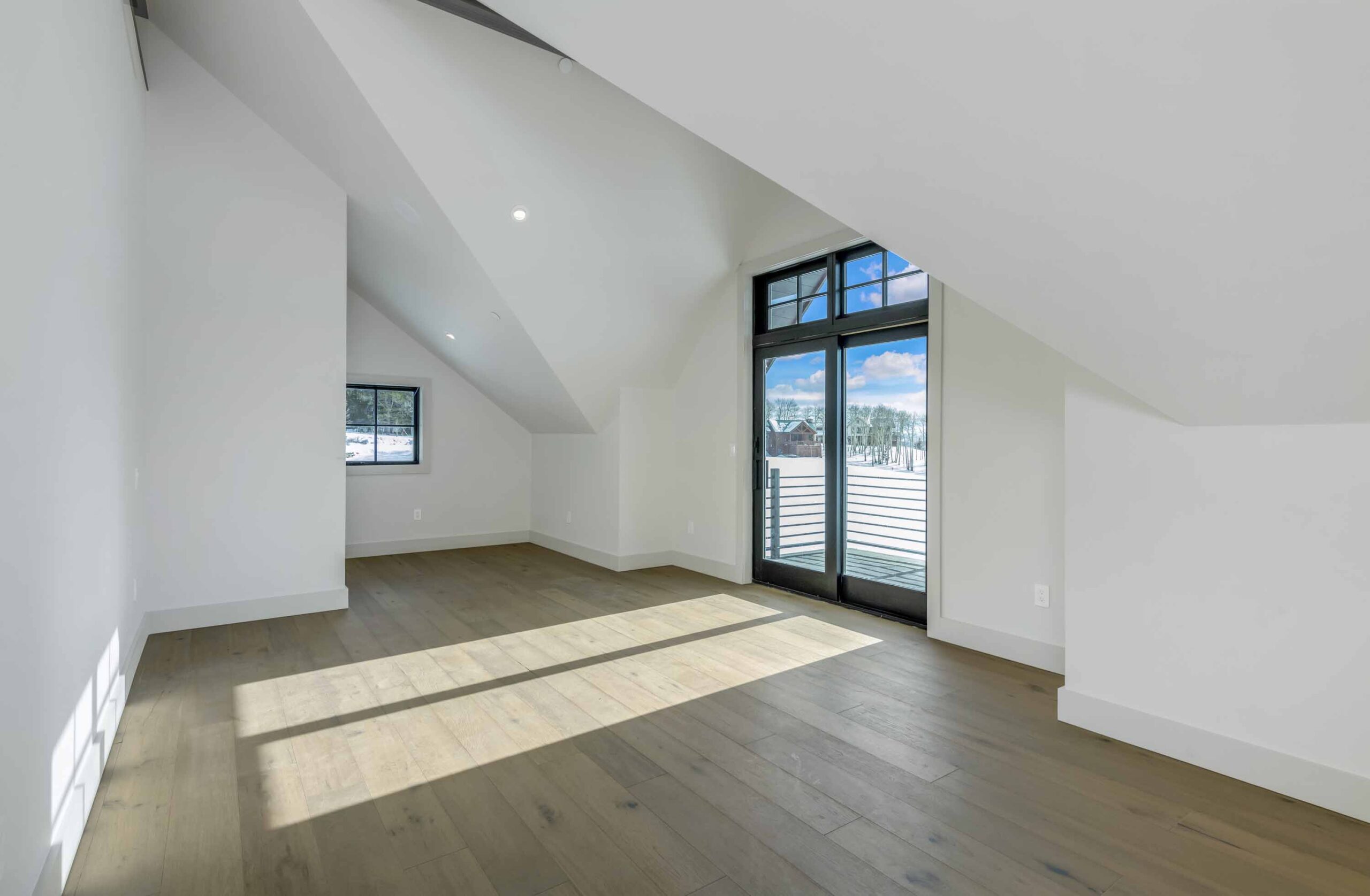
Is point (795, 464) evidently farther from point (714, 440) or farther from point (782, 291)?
point (782, 291)

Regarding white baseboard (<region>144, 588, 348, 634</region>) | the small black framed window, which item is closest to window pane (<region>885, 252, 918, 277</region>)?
white baseboard (<region>144, 588, 348, 634</region>)

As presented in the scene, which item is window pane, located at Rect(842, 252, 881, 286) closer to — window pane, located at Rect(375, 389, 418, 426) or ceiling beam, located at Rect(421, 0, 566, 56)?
ceiling beam, located at Rect(421, 0, 566, 56)

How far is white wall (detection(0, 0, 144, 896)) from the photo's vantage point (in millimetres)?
1427

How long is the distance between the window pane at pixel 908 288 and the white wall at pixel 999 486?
0.26m

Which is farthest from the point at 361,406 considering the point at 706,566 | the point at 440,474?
the point at 706,566

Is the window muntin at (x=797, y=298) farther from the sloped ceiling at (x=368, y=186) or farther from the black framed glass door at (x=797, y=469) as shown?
the sloped ceiling at (x=368, y=186)

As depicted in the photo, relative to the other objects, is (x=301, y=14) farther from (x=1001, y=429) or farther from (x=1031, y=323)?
(x=1001, y=429)

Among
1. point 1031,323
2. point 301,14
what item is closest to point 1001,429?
point 1031,323

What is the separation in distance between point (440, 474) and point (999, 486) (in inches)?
219

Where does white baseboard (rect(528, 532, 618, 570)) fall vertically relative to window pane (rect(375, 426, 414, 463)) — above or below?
below

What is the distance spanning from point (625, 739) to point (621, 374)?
365 centimetres

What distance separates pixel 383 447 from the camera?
23.0 feet

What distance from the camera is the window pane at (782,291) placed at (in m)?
5.16

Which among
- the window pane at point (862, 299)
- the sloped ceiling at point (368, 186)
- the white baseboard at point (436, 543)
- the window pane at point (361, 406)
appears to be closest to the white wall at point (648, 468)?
the sloped ceiling at point (368, 186)
